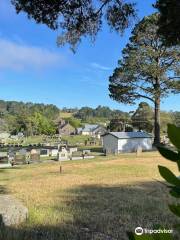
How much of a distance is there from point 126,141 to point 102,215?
44.2 metres

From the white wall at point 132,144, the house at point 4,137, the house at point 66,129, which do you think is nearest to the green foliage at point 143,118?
the white wall at point 132,144

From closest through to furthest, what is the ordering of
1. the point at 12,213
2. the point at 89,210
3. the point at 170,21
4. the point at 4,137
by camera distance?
the point at 12,213, the point at 89,210, the point at 170,21, the point at 4,137

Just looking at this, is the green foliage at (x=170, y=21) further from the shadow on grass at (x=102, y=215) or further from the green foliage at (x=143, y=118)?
the green foliage at (x=143, y=118)


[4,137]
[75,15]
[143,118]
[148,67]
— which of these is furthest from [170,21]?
[4,137]

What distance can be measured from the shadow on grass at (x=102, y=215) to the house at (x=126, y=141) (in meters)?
38.3

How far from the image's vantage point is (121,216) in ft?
30.9

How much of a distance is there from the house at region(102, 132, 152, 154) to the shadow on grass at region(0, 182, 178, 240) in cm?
3827

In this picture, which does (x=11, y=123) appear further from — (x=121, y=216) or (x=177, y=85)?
(x=121, y=216)

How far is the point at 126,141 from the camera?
53562 mm

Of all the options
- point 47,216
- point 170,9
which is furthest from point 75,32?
point 47,216

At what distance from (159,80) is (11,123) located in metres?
93.6

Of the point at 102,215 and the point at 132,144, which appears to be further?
the point at 132,144

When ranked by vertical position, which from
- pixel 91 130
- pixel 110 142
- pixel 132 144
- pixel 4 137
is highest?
pixel 91 130

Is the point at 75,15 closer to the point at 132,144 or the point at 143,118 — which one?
the point at 132,144
